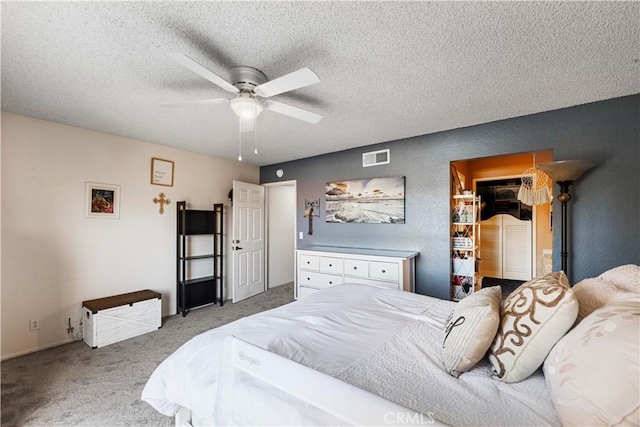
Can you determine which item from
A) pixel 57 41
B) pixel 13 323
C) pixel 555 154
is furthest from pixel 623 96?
pixel 13 323

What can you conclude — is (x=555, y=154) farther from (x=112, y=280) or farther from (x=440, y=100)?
(x=112, y=280)

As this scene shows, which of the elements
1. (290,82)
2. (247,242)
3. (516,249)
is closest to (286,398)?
(290,82)

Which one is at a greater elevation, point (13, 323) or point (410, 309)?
point (410, 309)

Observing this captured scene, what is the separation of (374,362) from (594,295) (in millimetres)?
975

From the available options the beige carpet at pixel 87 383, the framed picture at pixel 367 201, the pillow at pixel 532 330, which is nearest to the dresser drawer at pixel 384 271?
the framed picture at pixel 367 201

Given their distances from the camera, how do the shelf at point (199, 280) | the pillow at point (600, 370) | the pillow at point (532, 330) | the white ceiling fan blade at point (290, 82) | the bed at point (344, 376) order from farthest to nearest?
the shelf at point (199, 280), the white ceiling fan blade at point (290, 82), the pillow at point (532, 330), the bed at point (344, 376), the pillow at point (600, 370)

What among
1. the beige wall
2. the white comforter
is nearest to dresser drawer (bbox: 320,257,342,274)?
the white comforter

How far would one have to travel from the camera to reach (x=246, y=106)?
182cm

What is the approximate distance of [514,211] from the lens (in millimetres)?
4902

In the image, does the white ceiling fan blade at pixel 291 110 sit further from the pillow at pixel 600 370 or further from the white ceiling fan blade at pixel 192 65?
the pillow at pixel 600 370

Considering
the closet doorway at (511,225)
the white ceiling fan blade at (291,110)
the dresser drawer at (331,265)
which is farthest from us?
the closet doorway at (511,225)

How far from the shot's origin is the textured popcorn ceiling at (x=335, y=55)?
1354 millimetres

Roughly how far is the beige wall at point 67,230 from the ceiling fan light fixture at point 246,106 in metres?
2.40

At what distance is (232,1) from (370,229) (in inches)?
120
